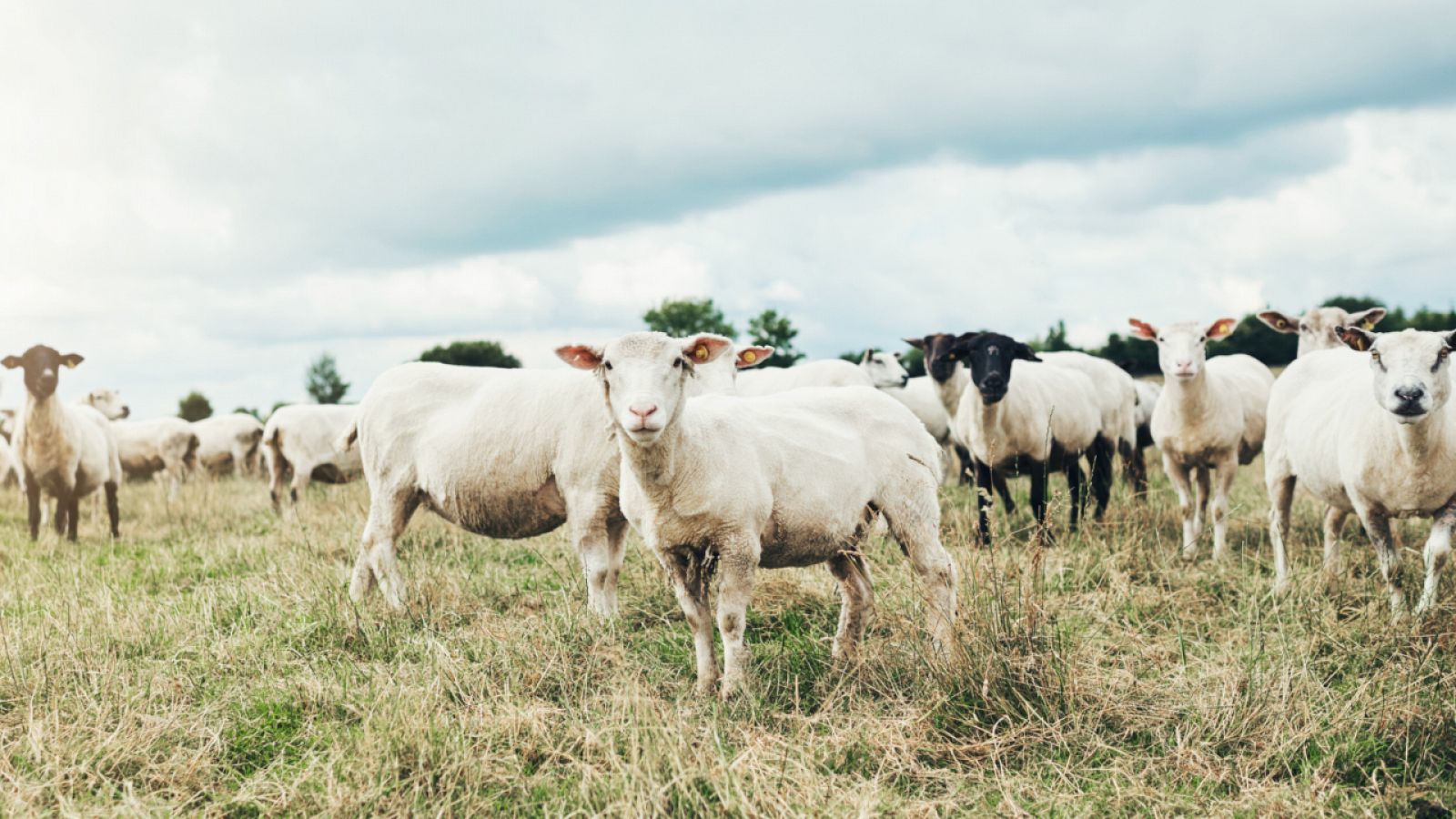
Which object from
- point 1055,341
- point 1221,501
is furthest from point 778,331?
point 1221,501

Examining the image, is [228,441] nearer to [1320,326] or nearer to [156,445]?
[156,445]

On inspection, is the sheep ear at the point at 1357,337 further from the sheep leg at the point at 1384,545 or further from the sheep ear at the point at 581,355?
the sheep ear at the point at 581,355

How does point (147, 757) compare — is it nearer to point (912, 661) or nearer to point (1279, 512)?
point (912, 661)

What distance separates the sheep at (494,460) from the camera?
625cm

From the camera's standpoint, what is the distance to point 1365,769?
4137mm

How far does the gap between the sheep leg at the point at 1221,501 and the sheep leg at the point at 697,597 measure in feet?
17.9

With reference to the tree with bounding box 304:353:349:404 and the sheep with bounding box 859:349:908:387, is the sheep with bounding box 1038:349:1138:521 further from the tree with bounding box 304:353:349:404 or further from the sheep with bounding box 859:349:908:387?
the tree with bounding box 304:353:349:404

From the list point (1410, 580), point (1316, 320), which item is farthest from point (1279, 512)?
point (1316, 320)

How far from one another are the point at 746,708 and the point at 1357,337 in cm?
519

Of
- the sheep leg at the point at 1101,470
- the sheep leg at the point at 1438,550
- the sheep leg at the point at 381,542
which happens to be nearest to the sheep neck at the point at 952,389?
the sheep leg at the point at 1101,470

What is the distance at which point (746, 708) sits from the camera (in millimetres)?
4426

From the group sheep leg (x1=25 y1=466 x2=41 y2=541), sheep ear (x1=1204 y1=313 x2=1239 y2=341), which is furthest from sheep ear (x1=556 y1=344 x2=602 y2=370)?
sheep leg (x1=25 y1=466 x2=41 y2=541)

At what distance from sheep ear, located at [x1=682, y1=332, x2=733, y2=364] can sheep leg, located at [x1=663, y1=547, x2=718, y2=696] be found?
962mm

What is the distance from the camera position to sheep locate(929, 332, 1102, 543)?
31.7ft
